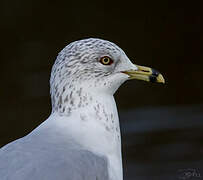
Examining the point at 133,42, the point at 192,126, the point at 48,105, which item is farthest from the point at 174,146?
the point at 133,42

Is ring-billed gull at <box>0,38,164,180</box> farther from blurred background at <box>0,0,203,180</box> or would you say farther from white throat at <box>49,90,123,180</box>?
blurred background at <box>0,0,203,180</box>

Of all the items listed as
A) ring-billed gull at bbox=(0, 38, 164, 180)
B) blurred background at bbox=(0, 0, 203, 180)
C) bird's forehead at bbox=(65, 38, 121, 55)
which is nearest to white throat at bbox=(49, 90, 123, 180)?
ring-billed gull at bbox=(0, 38, 164, 180)

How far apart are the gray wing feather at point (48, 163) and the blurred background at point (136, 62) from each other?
224 centimetres

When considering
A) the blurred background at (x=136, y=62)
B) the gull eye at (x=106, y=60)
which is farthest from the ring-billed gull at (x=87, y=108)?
the blurred background at (x=136, y=62)

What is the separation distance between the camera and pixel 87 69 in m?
4.57

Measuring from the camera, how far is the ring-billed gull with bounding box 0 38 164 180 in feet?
14.4

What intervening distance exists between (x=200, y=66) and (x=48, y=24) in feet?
6.85

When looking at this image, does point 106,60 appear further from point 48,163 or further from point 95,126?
point 48,163

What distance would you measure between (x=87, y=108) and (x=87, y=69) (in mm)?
209

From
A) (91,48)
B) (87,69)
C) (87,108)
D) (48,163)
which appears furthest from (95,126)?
(48,163)

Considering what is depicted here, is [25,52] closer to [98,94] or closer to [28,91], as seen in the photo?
[28,91]

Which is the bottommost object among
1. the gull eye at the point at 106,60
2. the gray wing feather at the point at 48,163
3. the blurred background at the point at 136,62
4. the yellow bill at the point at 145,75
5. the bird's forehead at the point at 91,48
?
the blurred background at the point at 136,62

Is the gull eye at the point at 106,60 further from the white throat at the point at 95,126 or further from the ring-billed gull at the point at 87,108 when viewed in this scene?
the white throat at the point at 95,126

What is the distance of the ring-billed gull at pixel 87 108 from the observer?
4.38 metres
